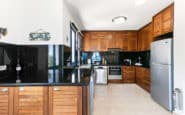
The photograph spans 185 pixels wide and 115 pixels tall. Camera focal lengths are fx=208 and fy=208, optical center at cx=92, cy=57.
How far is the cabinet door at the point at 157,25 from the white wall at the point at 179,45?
1.05m

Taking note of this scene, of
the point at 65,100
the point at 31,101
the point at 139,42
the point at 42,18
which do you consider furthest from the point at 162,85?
the point at 139,42

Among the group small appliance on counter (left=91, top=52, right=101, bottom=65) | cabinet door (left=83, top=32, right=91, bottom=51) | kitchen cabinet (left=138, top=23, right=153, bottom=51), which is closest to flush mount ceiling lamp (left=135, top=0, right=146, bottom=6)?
kitchen cabinet (left=138, top=23, right=153, bottom=51)

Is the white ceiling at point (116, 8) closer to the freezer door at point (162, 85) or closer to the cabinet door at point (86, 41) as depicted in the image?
the freezer door at point (162, 85)

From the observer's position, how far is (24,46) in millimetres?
3752

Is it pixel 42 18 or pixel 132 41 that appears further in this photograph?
pixel 132 41

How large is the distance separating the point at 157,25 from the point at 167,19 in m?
0.76

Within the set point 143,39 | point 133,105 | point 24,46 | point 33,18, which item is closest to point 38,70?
point 24,46

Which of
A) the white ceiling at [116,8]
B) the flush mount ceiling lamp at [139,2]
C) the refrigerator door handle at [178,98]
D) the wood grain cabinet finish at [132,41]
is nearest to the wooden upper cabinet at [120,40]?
the wood grain cabinet finish at [132,41]

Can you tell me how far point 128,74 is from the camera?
8.68 m

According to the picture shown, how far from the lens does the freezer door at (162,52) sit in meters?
4.43

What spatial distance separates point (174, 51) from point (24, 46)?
9.79 feet

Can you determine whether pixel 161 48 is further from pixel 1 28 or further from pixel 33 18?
pixel 1 28

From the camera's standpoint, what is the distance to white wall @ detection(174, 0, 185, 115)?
3945 millimetres

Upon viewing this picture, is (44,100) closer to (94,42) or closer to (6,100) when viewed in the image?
(6,100)
